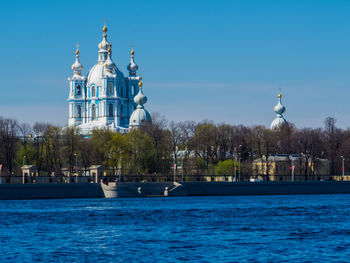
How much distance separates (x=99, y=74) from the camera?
158 m

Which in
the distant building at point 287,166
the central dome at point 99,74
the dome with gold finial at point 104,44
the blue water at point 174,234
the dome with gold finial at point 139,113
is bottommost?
the blue water at point 174,234

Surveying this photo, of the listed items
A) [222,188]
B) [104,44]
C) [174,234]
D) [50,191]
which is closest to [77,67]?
[104,44]

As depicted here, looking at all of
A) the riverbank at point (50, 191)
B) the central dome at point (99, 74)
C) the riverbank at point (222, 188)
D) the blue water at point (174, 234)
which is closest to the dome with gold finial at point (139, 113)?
the central dome at point (99, 74)

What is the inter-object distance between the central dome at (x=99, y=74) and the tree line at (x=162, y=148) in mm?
31409

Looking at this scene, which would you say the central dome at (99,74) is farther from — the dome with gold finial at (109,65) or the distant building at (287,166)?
the distant building at (287,166)

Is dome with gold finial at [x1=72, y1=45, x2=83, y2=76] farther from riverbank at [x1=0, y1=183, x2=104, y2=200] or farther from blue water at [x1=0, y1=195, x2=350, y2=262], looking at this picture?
blue water at [x1=0, y1=195, x2=350, y2=262]

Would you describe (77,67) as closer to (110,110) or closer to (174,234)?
(110,110)

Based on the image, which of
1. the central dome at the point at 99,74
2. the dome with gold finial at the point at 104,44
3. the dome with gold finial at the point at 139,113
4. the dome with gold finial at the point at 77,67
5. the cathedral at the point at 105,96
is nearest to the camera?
the dome with gold finial at the point at 139,113

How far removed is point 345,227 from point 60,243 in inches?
678

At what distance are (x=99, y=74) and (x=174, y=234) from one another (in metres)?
114

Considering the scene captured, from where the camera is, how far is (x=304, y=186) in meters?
104

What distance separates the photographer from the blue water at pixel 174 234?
3772cm

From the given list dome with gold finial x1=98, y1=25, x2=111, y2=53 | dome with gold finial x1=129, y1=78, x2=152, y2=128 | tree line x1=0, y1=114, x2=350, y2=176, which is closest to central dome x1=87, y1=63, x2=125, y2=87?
dome with gold finial x1=98, y1=25, x2=111, y2=53

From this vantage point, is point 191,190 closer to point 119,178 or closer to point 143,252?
point 119,178
